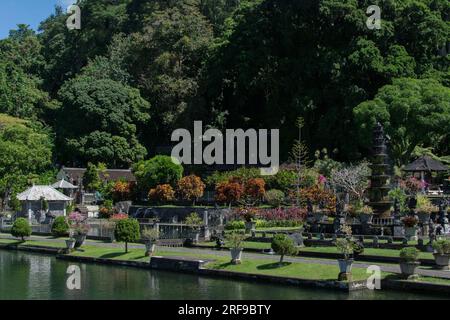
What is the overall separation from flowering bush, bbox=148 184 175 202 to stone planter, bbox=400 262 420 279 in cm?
3570

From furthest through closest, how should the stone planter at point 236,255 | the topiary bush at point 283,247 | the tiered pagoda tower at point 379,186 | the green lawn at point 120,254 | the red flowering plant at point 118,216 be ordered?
the red flowering plant at point 118,216 < the tiered pagoda tower at point 379,186 < the green lawn at point 120,254 < the stone planter at point 236,255 < the topiary bush at point 283,247

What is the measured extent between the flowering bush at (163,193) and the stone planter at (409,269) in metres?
35.7

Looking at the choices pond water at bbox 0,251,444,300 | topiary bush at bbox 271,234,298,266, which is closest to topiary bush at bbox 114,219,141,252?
pond water at bbox 0,251,444,300

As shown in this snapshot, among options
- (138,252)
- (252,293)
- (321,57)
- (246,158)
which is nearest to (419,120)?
(321,57)

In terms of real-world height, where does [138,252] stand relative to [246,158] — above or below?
below

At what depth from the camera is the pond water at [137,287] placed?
25750mm

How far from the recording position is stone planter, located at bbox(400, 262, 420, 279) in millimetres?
26080

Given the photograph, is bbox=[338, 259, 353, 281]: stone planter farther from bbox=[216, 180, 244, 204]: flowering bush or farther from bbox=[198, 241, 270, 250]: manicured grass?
bbox=[216, 180, 244, 204]: flowering bush

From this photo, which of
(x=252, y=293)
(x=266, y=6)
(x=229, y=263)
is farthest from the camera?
(x=266, y=6)

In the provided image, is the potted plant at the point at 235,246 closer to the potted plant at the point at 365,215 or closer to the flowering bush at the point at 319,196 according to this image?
the potted plant at the point at 365,215

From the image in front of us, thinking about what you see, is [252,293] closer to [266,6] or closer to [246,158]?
[246,158]

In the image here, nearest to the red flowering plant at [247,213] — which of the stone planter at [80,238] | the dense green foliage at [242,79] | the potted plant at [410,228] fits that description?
the dense green foliage at [242,79]
